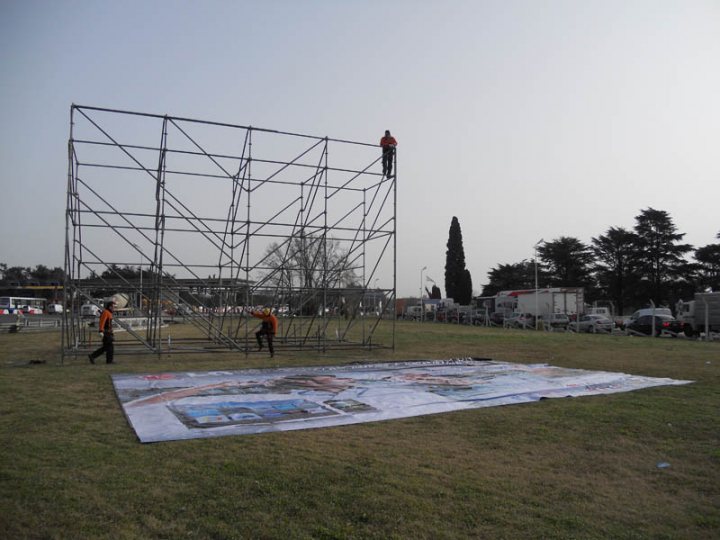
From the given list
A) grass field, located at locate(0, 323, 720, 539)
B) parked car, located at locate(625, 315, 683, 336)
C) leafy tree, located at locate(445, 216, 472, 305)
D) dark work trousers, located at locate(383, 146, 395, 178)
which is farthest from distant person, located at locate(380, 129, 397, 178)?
leafy tree, located at locate(445, 216, 472, 305)

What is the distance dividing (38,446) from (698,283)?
60.9 meters

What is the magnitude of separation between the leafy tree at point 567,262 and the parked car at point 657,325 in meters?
32.2

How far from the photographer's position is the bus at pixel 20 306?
53.5 metres

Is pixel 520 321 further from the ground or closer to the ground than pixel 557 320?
closer to the ground

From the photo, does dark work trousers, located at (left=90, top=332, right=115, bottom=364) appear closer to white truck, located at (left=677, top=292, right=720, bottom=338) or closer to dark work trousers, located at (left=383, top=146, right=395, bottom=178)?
dark work trousers, located at (left=383, top=146, right=395, bottom=178)

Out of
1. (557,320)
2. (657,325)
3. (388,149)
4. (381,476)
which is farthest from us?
(557,320)

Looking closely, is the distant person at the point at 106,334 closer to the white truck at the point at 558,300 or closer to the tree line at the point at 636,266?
the white truck at the point at 558,300

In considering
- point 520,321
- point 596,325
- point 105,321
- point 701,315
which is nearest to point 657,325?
point 701,315

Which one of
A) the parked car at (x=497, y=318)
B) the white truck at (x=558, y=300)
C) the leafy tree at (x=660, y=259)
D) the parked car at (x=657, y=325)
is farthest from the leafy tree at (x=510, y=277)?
the parked car at (x=657, y=325)

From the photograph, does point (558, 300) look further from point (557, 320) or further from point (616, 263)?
point (616, 263)

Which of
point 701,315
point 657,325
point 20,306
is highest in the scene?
point 20,306

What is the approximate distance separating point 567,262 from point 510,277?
33.2ft

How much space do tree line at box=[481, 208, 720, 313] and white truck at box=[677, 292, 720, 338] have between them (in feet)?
93.8

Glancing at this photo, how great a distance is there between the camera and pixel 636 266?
191 feet
